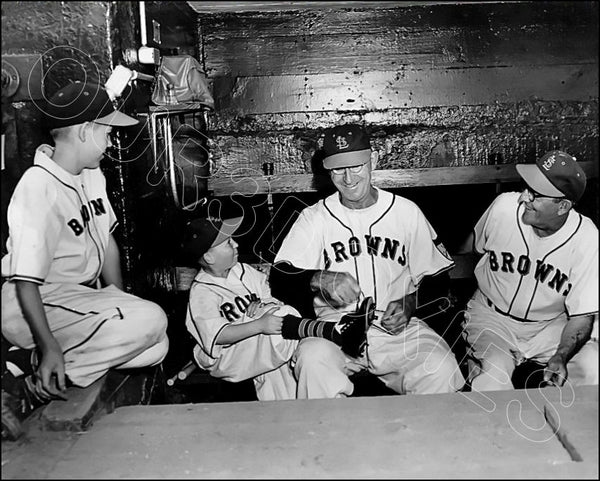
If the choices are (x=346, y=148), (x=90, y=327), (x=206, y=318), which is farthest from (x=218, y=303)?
(x=346, y=148)

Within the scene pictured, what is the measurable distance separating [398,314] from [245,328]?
0.87 m

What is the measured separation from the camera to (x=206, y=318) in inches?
145

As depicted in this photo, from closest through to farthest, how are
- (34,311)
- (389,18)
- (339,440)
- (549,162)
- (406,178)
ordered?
(339,440) < (34,311) < (549,162) < (406,178) < (389,18)

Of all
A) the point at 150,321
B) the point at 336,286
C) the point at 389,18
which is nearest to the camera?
the point at 150,321

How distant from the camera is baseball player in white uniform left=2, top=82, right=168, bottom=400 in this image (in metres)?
2.66

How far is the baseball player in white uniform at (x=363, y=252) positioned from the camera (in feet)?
12.3

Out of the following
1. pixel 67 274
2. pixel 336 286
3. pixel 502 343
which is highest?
pixel 67 274

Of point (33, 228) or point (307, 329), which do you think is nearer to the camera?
point (33, 228)

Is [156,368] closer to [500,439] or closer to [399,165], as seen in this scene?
[500,439]

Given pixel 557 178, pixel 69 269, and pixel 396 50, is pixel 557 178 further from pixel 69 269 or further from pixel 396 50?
pixel 69 269

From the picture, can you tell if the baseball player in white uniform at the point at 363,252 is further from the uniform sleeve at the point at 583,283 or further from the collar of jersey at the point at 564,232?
the uniform sleeve at the point at 583,283

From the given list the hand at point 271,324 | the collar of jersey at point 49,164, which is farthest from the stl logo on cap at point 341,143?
the collar of jersey at point 49,164

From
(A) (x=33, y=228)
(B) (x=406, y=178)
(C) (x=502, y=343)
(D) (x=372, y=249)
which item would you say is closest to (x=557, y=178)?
(C) (x=502, y=343)

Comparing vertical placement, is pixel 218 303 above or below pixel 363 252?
below
